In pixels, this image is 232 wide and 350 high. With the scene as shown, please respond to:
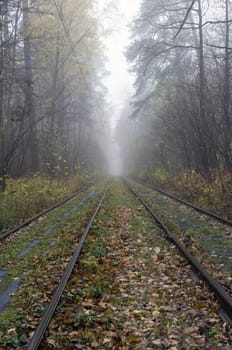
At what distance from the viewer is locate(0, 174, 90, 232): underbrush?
1119 cm

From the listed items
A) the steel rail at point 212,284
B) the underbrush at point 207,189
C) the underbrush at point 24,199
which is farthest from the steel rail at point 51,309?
the underbrush at point 207,189

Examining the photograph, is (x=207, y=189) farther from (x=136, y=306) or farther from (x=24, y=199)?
(x=136, y=306)

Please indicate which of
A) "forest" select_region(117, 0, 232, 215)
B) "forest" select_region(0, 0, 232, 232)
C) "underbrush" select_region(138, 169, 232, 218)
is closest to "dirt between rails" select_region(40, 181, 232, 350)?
"underbrush" select_region(138, 169, 232, 218)

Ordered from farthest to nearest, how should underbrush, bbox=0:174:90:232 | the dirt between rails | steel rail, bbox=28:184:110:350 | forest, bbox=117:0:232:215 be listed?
1. forest, bbox=117:0:232:215
2. underbrush, bbox=0:174:90:232
3. the dirt between rails
4. steel rail, bbox=28:184:110:350

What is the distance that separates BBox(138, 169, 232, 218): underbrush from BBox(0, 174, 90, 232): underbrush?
607 centimetres

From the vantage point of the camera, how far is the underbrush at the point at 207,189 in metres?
12.4

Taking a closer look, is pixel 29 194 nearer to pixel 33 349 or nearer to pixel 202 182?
pixel 202 182

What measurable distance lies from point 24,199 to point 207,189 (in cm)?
706

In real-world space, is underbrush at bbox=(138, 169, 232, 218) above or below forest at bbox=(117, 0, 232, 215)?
below

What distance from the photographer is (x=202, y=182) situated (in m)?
16.4

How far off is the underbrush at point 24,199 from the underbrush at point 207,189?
607 centimetres

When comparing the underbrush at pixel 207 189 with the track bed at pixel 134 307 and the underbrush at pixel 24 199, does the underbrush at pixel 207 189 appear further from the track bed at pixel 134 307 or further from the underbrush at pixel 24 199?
the underbrush at pixel 24 199

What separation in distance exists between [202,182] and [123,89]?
61996 mm

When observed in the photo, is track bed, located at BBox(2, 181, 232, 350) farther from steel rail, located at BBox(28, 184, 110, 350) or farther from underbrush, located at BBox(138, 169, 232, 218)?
underbrush, located at BBox(138, 169, 232, 218)
